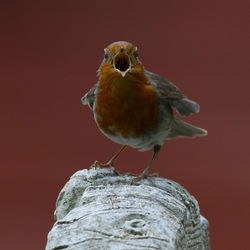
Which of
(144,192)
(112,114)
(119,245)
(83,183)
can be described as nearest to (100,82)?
(112,114)

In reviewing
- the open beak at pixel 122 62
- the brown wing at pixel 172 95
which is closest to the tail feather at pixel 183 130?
the brown wing at pixel 172 95

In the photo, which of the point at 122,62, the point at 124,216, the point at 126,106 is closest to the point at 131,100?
the point at 126,106

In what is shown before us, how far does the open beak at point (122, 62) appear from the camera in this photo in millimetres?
2261

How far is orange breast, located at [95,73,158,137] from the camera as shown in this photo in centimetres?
230

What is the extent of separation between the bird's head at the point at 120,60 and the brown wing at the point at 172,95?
15 cm

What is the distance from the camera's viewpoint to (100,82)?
7.71ft

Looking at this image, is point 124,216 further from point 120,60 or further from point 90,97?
point 90,97

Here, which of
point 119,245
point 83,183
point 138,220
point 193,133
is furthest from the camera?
point 193,133

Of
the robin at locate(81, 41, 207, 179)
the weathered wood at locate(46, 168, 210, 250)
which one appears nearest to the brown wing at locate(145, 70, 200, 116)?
the robin at locate(81, 41, 207, 179)

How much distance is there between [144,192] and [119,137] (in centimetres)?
52

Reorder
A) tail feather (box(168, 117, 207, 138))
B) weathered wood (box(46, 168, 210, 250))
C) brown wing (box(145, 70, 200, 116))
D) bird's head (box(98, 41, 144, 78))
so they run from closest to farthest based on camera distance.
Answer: weathered wood (box(46, 168, 210, 250)) < bird's head (box(98, 41, 144, 78)) < brown wing (box(145, 70, 200, 116)) < tail feather (box(168, 117, 207, 138))

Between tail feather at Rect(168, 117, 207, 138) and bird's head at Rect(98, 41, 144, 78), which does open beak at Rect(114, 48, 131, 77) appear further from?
tail feather at Rect(168, 117, 207, 138)

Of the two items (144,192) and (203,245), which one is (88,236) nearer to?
(144,192)

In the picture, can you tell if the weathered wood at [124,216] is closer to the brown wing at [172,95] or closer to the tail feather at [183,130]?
the brown wing at [172,95]
